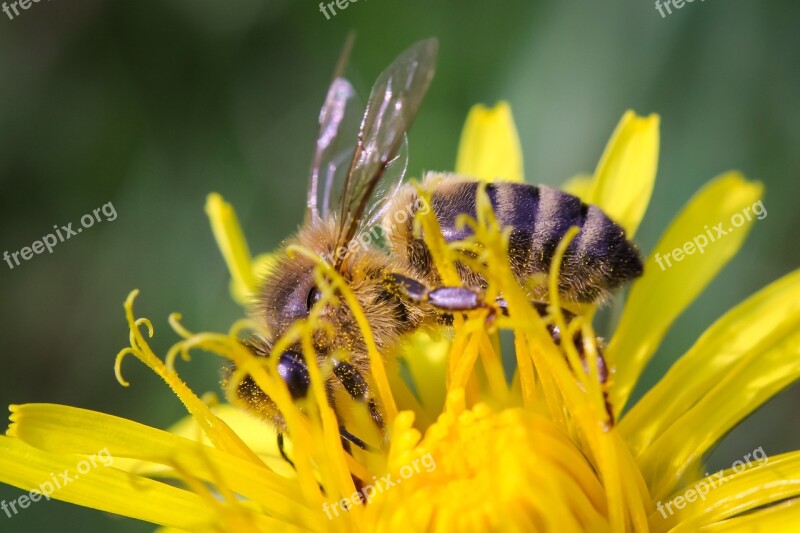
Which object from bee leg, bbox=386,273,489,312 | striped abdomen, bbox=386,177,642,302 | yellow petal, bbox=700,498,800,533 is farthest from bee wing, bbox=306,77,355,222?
yellow petal, bbox=700,498,800,533

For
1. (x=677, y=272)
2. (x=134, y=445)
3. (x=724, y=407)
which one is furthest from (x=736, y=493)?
(x=134, y=445)

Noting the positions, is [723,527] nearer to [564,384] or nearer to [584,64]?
[564,384]

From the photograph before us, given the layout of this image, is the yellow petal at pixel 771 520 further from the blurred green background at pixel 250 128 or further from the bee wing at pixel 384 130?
the blurred green background at pixel 250 128

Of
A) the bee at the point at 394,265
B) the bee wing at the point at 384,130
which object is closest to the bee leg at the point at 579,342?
the bee at the point at 394,265

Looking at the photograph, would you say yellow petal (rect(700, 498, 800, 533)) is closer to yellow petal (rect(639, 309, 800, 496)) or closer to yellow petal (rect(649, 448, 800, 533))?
yellow petal (rect(649, 448, 800, 533))

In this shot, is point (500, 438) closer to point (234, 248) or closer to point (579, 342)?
point (579, 342)

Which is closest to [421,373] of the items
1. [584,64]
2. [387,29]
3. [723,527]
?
[723,527]
